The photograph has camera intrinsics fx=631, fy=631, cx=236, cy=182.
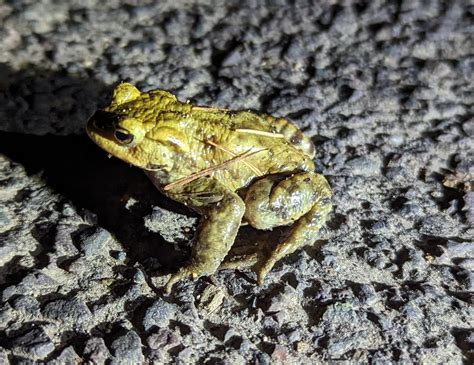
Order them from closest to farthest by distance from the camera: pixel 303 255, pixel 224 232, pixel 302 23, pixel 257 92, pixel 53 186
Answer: pixel 224 232, pixel 303 255, pixel 53 186, pixel 257 92, pixel 302 23

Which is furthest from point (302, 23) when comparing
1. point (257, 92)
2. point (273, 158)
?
point (273, 158)

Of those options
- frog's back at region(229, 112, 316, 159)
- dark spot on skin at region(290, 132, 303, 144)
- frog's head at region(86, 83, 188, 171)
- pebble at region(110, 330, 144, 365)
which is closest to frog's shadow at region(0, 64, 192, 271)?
frog's head at region(86, 83, 188, 171)

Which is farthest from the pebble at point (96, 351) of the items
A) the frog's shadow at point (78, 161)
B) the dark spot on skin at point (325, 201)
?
the dark spot on skin at point (325, 201)

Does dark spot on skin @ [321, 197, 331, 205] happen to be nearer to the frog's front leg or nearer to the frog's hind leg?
the frog's hind leg

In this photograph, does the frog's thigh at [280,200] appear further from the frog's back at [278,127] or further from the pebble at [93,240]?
the pebble at [93,240]

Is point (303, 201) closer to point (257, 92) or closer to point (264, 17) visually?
point (257, 92)

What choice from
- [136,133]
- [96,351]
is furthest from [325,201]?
[96,351]

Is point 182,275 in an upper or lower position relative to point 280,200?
lower

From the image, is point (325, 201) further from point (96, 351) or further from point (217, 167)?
point (96, 351)
